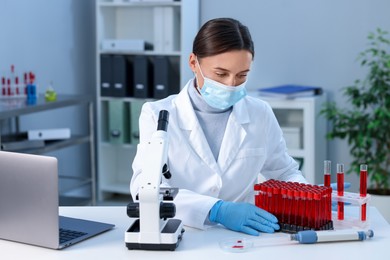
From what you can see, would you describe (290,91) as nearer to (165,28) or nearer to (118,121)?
(165,28)

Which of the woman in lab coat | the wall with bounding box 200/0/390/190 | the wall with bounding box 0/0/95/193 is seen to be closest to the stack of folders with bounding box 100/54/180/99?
the wall with bounding box 0/0/95/193

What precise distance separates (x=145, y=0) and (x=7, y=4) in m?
0.86

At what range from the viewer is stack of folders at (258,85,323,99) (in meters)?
3.82

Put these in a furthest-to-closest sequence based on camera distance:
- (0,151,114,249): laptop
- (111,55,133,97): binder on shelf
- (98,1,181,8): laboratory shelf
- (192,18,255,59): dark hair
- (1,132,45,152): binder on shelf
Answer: (111,55,133,97): binder on shelf < (98,1,181,8): laboratory shelf < (1,132,45,152): binder on shelf < (192,18,255,59): dark hair < (0,151,114,249): laptop

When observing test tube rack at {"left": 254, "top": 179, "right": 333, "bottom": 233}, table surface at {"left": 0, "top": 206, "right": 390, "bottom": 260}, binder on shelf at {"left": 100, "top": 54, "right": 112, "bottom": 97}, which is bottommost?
table surface at {"left": 0, "top": 206, "right": 390, "bottom": 260}

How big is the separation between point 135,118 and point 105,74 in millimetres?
355

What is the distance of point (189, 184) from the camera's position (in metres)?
2.10

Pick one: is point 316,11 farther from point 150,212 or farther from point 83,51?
point 150,212

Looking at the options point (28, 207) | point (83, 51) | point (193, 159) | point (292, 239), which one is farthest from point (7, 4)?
point (292, 239)

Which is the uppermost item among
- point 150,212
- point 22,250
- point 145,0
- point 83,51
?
point 145,0

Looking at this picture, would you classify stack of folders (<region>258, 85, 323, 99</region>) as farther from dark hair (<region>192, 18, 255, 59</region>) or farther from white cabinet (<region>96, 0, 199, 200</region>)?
dark hair (<region>192, 18, 255, 59</region>)

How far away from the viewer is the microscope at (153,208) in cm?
159

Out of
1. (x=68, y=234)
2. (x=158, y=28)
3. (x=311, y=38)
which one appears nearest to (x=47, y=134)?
(x=158, y=28)

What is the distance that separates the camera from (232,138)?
2121 millimetres
